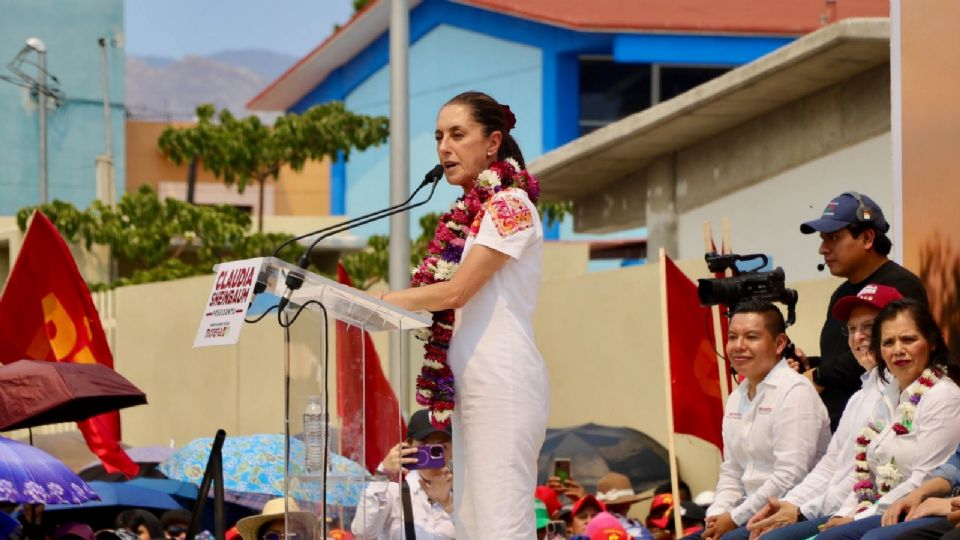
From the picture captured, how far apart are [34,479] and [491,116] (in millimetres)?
3867

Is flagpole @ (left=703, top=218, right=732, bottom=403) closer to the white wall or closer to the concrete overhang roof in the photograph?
the white wall

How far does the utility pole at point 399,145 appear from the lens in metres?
14.4

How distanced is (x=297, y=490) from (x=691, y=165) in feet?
39.0

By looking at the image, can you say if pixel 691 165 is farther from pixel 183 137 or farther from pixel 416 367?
pixel 183 137

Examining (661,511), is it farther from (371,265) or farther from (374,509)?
(371,265)

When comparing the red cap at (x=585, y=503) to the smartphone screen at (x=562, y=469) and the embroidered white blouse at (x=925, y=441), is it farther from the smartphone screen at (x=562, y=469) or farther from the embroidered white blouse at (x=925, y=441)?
the embroidered white blouse at (x=925, y=441)

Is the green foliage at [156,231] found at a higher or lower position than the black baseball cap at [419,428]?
higher

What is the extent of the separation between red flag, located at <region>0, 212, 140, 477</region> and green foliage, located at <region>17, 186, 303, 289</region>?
12574mm

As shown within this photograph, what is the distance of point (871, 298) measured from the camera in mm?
7516

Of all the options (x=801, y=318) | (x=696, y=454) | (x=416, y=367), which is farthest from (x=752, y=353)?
(x=416, y=367)

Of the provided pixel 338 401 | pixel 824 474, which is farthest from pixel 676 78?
pixel 338 401

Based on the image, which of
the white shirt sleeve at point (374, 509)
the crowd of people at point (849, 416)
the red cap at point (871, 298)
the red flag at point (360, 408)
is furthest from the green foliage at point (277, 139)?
the white shirt sleeve at point (374, 509)

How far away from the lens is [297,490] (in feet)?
19.9

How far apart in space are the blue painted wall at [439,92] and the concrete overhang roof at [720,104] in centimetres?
1201
